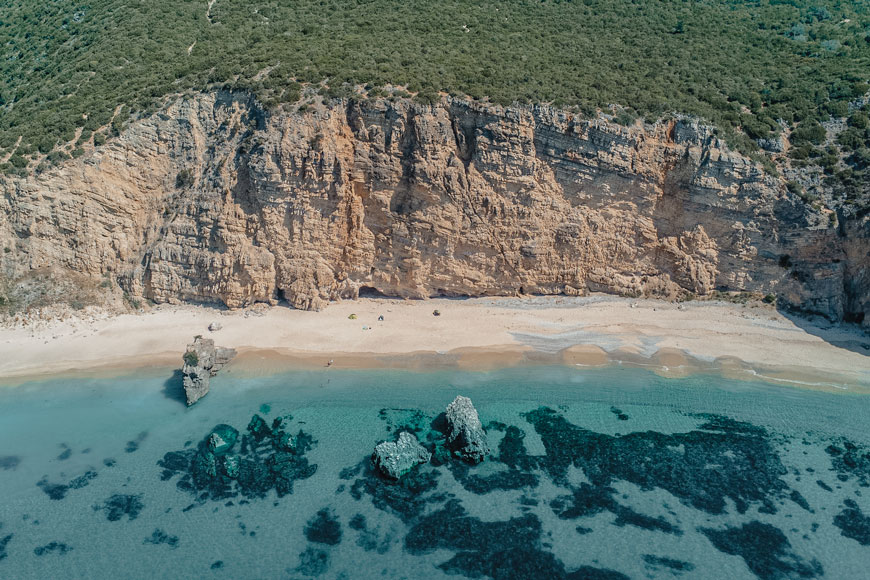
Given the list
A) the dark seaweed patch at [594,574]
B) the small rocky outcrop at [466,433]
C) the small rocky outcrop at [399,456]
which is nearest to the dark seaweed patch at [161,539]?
the small rocky outcrop at [399,456]

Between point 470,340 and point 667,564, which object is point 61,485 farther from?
point 667,564

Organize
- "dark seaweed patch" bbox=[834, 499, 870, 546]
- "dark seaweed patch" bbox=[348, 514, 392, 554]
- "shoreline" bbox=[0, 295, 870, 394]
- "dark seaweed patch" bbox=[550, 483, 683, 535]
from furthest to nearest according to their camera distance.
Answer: "shoreline" bbox=[0, 295, 870, 394], "dark seaweed patch" bbox=[550, 483, 683, 535], "dark seaweed patch" bbox=[834, 499, 870, 546], "dark seaweed patch" bbox=[348, 514, 392, 554]

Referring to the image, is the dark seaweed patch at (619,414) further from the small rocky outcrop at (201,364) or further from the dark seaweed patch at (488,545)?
the small rocky outcrop at (201,364)

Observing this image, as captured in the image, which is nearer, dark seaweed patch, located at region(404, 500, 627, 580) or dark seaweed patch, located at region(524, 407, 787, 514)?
dark seaweed patch, located at region(404, 500, 627, 580)

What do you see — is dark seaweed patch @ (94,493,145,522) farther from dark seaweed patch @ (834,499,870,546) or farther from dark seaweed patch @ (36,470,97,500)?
dark seaweed patch @ (834,499,870,546)

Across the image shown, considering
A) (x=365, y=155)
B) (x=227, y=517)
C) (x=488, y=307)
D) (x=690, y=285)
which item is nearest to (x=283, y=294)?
(x=365, y=155)

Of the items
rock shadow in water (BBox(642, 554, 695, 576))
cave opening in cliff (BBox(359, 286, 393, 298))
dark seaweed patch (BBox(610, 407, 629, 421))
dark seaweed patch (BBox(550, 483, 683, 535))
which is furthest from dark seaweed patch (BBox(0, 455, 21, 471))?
dark seaweed patch (BBox(610, 407, 629, 421))

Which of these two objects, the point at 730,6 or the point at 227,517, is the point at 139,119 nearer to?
the point at 227,517
